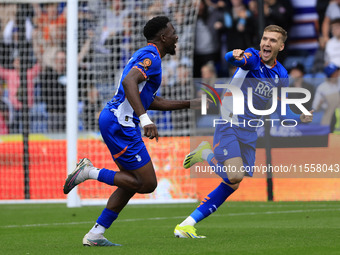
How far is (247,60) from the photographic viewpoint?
739 centimetres

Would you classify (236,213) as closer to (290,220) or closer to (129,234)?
(290,220)

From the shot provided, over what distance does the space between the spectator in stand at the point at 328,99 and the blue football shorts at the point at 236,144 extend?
685 cm

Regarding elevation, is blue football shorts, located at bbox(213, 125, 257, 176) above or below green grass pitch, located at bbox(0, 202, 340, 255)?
above

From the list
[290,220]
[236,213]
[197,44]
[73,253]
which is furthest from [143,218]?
[197,44]

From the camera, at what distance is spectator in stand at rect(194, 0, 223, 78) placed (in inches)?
748

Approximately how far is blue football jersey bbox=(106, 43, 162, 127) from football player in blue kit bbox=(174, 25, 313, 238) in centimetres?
109

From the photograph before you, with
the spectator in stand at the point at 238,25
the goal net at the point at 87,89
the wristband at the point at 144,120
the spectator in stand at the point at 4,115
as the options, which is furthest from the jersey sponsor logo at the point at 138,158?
the spectator in stand at the point at 238,25

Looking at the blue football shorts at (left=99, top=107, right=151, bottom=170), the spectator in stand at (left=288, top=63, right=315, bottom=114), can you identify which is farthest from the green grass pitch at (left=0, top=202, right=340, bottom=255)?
the spectator in stand at (left=288, top=63, right=315, bottom=114)

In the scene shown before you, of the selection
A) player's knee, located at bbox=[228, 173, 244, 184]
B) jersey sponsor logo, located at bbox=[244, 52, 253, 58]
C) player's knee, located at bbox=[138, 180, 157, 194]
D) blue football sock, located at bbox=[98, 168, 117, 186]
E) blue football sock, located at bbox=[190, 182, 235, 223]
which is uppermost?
jersey sponsor logo, located at bbox=[244, 52, 253, 58]

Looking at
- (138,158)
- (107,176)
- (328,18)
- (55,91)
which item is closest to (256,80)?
(138,158)

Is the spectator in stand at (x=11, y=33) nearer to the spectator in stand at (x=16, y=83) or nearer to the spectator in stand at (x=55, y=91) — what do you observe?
the spectator in stand at (x=16, y=83)

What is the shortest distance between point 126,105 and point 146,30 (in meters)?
0.81

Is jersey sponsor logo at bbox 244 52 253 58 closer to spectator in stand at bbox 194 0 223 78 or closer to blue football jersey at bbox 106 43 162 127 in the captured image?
blue football jersey at bbox 106 43 162 127

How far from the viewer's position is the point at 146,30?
7070 mm
